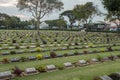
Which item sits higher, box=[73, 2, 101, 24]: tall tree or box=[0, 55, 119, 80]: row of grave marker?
box=[73, 2, 101, 24]: tall tree

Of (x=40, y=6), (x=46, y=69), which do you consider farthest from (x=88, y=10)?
(x=46, y=69)

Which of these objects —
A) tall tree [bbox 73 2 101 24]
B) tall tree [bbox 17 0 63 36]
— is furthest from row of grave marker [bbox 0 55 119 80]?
tall tree [bbox 73 2 101 24]

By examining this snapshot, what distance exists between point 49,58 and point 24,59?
1.31 metres

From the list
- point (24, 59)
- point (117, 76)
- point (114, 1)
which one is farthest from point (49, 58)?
point (114, 1)

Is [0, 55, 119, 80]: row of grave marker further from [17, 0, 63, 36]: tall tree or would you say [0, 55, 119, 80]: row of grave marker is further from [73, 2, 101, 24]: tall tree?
[73, 2, 101, 24]: tall tree

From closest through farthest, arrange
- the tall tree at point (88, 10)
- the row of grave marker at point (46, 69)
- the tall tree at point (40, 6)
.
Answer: the row of grave marker at point (46, 69), the tall tree at point (40, 6), the tall tree at point (88, 10)

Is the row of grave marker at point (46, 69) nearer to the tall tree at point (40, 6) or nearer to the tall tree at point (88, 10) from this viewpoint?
the tall tree at point (40, 6)

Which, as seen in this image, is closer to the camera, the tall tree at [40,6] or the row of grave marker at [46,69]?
the row of grave marker at [46,69]

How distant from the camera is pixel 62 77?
22.0 feet

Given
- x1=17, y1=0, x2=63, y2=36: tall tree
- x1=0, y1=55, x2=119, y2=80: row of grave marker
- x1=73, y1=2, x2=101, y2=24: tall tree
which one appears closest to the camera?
x1=0, y1=55, x2=119, y2=80: row of grave marker

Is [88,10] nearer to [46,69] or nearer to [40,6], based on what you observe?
[40,6]

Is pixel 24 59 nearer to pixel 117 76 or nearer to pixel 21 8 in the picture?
pixel 117 76

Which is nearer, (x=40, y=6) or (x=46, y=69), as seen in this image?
(x=46, y=69)

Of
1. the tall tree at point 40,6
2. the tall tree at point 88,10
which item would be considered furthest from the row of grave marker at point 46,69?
the tall tree at point 88,10
